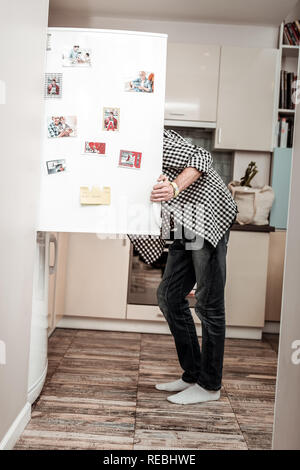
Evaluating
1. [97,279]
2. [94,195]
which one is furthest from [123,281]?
[94,195]

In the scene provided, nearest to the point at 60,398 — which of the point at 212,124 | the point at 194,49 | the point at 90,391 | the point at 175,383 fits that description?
the point at 90,391

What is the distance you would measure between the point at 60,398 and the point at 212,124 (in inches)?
92.1

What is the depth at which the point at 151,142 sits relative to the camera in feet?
6.38

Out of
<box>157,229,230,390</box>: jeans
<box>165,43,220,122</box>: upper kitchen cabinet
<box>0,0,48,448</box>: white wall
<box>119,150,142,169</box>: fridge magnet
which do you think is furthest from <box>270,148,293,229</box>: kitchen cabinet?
<box>0,0,48,448</box>: white wall

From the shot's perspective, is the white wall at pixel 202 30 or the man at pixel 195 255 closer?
the man at pixel 195 255

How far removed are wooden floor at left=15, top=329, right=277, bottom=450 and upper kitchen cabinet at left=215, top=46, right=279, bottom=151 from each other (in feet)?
5.12

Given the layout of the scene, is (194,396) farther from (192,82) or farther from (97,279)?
(192,82)

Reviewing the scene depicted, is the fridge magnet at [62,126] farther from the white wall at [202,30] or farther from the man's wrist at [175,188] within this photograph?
the white wall at [202,30]

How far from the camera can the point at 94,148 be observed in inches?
76.4

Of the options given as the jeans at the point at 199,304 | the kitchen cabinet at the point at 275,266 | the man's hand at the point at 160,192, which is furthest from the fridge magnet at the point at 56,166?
the kitchen cabinet at the point at 275,266

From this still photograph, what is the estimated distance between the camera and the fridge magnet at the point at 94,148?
76.3 inches

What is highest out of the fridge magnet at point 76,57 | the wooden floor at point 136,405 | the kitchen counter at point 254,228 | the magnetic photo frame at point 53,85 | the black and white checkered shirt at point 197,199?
the fridge magnet at point 76,57

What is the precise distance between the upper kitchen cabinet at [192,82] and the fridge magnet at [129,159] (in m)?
1.87

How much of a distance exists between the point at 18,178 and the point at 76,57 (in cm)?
58
